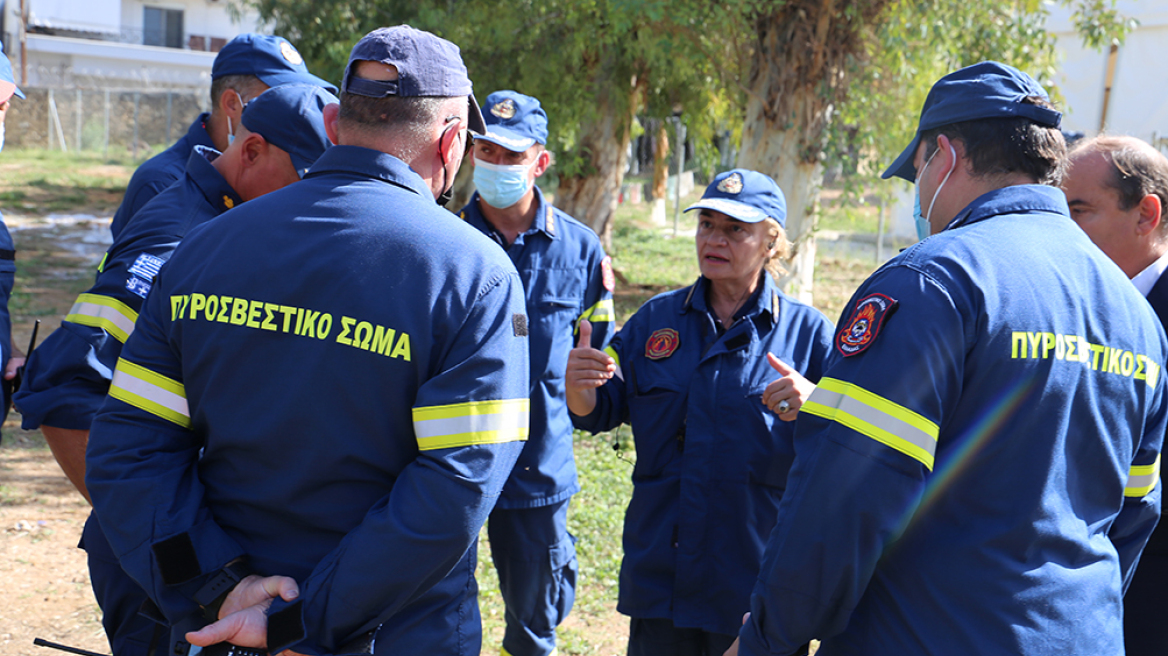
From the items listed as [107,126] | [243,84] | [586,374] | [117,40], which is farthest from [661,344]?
[117,40]

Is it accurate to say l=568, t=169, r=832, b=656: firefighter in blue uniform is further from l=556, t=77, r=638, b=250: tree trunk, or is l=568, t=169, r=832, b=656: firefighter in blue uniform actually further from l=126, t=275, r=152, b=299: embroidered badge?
l=556, t=77, r=638, b=250: tree trunk

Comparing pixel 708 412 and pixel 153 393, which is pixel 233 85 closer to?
pixel 153 393

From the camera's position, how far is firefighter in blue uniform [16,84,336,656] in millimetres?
2436

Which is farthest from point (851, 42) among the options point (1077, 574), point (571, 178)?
point (1077, 574)

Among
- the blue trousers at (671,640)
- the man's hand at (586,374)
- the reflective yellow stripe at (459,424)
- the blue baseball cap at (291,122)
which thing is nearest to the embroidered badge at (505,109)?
the man's hand at (586,374)

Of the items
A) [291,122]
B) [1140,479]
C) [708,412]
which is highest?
[291,122]

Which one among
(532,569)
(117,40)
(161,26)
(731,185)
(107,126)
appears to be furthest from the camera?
(161,26)

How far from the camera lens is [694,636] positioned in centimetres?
295

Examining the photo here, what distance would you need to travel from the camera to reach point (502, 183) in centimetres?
396

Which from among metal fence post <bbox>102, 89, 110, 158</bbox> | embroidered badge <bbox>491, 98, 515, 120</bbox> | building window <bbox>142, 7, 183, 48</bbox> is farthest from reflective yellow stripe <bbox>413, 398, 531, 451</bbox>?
building window <bbox>142, 7, 183, 48</bbox>

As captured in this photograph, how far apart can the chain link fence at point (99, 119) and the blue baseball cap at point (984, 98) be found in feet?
95.3

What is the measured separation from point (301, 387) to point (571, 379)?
4.36 ft

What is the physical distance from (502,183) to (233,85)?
3.80 feet

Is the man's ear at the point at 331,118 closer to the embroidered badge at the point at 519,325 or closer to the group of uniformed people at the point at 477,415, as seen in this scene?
Answer: the group of uniformed people at the point at 477,415
